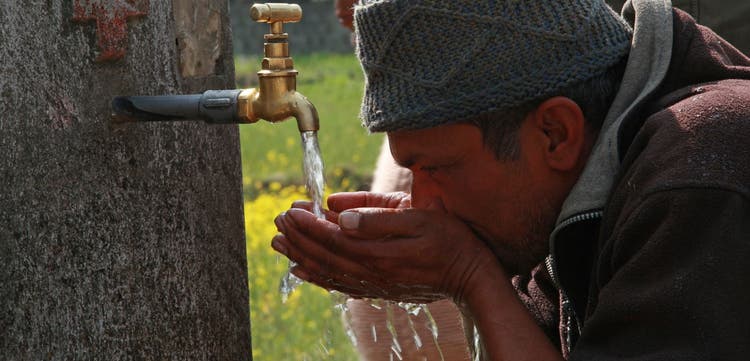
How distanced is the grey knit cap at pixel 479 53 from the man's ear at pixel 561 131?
0.13 feet

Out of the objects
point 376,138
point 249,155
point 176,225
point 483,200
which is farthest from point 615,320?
point 376,138

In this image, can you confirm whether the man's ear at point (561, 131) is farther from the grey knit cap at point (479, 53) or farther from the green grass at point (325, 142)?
the green grass at point (325, 142)

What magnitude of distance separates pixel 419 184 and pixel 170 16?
62 cm

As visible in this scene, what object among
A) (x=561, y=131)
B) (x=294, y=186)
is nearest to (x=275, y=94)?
(x=561, y=131)

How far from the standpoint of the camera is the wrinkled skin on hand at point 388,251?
7.57 feet

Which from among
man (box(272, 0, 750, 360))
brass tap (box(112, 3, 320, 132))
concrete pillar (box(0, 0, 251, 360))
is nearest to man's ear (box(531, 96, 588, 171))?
man (box(272, 0, 750, 360))

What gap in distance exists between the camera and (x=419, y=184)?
2371 millimetres

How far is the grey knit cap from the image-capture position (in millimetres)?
2182

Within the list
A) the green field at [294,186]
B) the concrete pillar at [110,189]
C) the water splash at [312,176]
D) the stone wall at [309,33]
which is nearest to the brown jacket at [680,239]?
the water splash at [312,176]

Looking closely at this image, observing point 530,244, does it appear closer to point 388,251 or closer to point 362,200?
point 388,251

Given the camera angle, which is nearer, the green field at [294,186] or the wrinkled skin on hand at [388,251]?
the wrinkled skin on hand at [388,251]

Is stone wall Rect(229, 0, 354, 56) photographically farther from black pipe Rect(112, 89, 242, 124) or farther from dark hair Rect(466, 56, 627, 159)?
dark hair Rect(466, 56, 627, 159)

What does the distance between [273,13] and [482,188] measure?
0.53 metres

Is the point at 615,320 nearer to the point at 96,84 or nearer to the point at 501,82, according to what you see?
the point at 501,82
